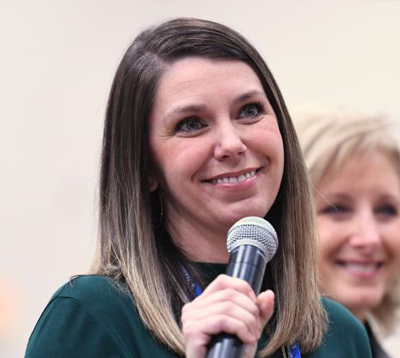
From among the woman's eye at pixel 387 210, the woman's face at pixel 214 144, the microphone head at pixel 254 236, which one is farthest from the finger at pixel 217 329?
the woman's eye at pixel 387 210

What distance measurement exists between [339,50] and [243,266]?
10.2 ft

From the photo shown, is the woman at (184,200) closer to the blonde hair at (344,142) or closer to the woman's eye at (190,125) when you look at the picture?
the woman's eye at (190,125)

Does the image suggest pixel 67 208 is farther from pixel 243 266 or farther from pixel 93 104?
pixel 243 266

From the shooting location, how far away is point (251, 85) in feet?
6.44

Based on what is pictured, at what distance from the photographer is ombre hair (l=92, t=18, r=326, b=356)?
1.92 meters

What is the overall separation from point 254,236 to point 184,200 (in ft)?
1.33

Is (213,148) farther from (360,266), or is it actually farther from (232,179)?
(360,266)

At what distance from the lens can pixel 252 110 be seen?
1.95 m

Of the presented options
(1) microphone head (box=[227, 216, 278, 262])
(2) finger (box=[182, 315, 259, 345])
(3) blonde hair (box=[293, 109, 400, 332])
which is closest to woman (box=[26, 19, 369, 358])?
(1) microphone head (box=[227, 216, 278, 262])

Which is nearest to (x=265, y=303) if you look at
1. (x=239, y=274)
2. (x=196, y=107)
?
(x=239, y=274)

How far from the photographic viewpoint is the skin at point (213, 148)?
1865 millimetres

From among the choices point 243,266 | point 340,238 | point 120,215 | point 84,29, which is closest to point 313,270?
point 120,215

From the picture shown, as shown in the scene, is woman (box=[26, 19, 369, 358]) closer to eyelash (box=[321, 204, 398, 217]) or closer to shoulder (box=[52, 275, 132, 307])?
shoulder (box=[52, 275, 132, 307])

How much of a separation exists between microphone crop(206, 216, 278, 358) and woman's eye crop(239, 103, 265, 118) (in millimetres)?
373
